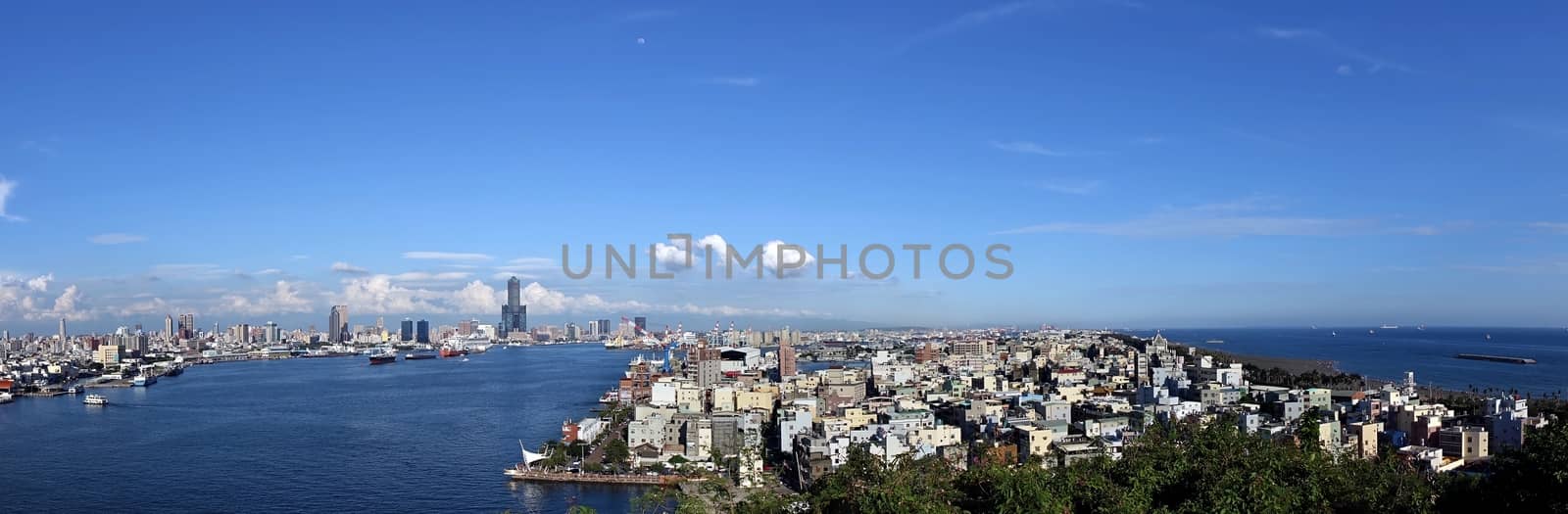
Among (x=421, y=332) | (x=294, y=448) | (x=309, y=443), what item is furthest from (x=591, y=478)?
(x=421, y=332)

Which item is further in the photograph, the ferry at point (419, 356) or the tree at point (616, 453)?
the ferry at point (419, 356)

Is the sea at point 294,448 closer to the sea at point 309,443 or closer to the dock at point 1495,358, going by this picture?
the sea at point 309,443

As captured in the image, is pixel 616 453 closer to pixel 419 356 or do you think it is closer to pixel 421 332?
pixel 419 356

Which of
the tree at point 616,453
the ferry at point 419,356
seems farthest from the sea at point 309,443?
the ferry at point 419,356

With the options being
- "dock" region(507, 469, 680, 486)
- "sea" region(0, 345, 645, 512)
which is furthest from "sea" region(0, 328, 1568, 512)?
"dock" region(507, 469, 680, 486)

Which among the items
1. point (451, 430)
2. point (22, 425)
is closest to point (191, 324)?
point (22, 425)

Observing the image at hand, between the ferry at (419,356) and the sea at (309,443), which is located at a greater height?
the sea at (309,443)
